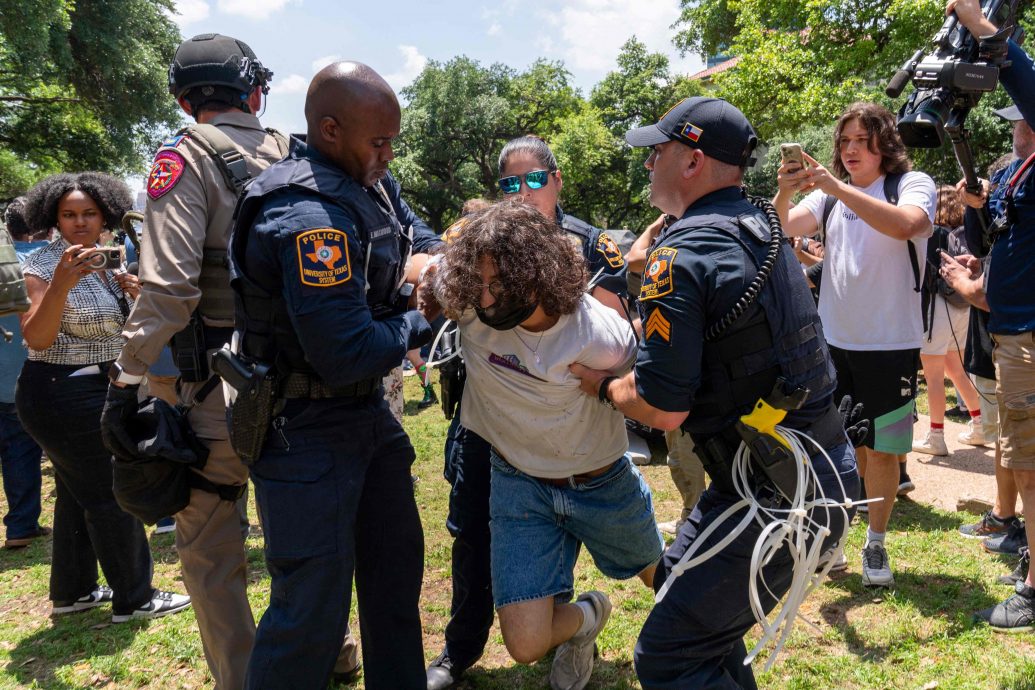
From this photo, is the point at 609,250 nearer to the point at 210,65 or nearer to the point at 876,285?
the point at 876,285

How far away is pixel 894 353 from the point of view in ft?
12.7

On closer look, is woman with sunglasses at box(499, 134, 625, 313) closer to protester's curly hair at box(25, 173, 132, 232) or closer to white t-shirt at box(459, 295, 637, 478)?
white t-shirt at box(459, 295, 637, 478)

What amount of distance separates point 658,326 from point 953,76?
72.5 inches

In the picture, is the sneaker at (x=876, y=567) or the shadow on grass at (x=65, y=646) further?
the sneaker at (x=876, y=567)

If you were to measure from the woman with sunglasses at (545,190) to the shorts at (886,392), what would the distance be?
1.38 m

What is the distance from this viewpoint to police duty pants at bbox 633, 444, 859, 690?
2205 millimetres

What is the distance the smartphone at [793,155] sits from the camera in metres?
3.19

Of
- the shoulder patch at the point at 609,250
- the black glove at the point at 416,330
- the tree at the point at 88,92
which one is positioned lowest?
the black glove at the point at 416,330

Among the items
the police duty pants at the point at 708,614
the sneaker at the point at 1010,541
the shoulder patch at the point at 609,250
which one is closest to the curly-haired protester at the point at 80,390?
the shoulder patch at the point at 609,250

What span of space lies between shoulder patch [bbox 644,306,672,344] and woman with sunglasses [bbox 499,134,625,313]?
3.58 ft

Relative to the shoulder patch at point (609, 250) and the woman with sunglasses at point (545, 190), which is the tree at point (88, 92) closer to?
the woman with sunglasses at point (545, 190)

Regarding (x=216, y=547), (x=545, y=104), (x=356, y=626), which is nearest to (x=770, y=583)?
(x=216, y=547)

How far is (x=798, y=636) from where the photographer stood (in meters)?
3.54

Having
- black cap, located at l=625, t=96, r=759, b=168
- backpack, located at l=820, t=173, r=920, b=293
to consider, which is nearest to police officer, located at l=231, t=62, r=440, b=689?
black cap, located at l=625, t=96, r=759, b=168
